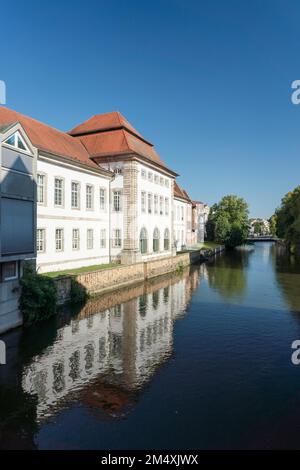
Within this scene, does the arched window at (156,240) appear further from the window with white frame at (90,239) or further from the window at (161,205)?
the window with white frame at (90,239)

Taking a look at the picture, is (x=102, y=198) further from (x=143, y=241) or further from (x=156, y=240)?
(x=156, y=240)

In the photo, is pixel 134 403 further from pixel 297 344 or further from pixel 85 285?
pixel 85 285

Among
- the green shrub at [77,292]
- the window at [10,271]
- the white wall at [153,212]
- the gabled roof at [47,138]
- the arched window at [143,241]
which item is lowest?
the green shrub at [77,292]

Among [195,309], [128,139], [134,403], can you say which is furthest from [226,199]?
[134,403]

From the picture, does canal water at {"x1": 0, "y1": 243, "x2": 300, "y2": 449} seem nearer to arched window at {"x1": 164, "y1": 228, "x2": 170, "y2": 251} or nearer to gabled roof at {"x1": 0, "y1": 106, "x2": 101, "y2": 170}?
gabled roof at {"x1": 0, "y1": 106, "x2": 101, "y2": 170}

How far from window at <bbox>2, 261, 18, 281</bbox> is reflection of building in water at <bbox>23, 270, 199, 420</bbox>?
3584 millimetres

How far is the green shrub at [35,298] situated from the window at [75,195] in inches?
408

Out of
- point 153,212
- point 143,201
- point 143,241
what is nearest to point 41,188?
point 143,201

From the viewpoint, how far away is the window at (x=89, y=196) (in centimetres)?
2956

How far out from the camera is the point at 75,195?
1099 inches

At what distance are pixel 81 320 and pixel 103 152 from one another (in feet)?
64.7

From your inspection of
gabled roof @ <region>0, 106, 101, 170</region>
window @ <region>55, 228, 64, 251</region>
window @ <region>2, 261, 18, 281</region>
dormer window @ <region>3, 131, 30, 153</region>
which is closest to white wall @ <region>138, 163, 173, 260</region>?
gabled roof @ <region>0, 106, 101, 170</region>

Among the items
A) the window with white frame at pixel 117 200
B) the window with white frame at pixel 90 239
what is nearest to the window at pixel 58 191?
the window with white frame at pixel 90 239

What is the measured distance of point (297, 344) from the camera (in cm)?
1492
